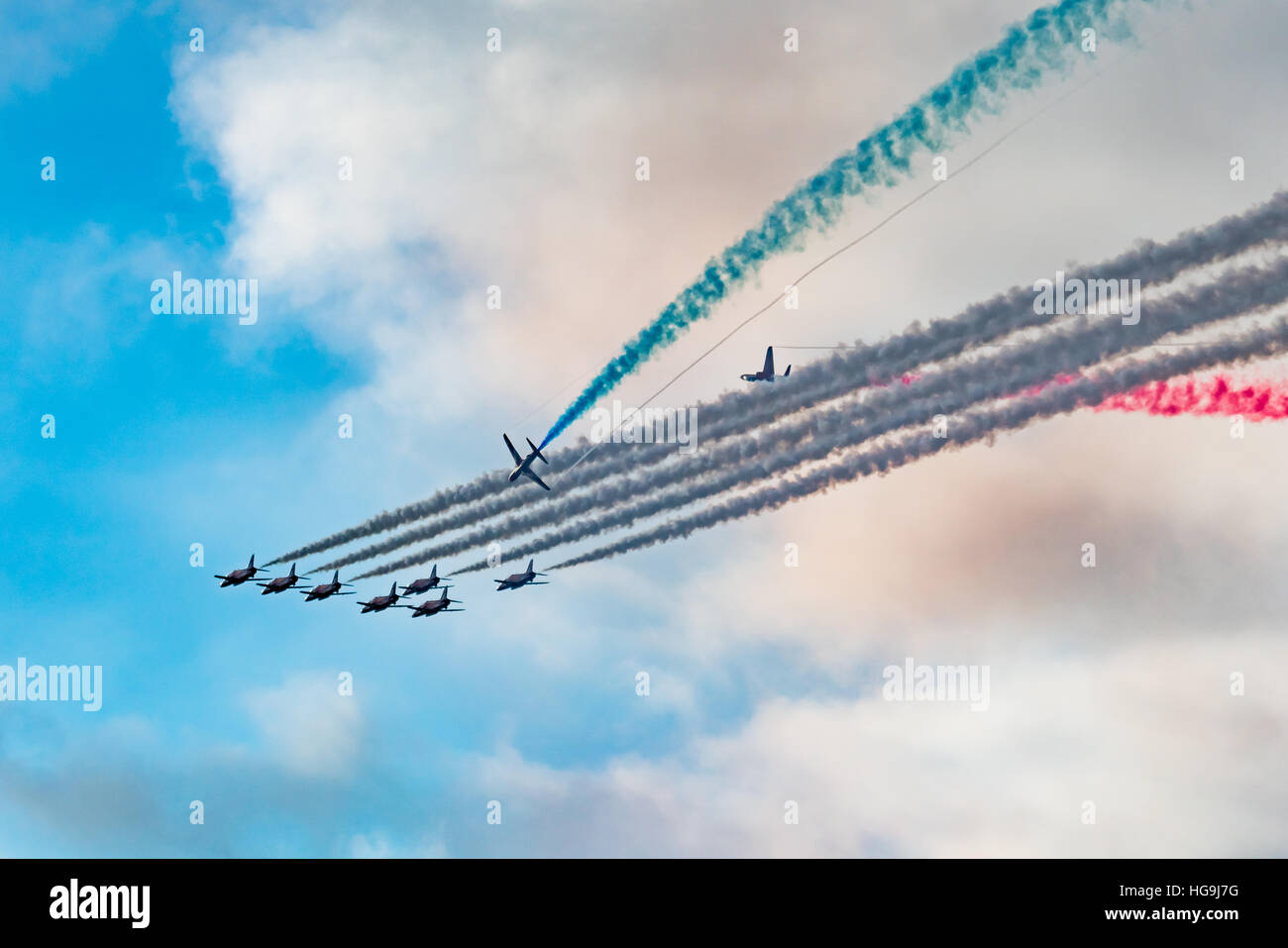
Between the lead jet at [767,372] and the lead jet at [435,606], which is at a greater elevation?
the lead jet at [767,372]

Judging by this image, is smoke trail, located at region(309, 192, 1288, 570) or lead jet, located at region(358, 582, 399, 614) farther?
lead jet, located at region(358, 582, 399, 614)

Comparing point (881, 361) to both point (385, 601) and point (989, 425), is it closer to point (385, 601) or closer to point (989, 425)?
point (989, 425)

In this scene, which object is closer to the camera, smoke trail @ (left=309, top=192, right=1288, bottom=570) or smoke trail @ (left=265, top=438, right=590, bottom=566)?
smoke trail @ (left=309, top=192, right=1288, bottom=570)

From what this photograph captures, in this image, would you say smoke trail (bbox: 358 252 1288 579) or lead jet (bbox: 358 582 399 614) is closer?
smoke trail (bbox: 358 252 1288 579)

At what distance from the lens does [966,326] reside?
4412 cm

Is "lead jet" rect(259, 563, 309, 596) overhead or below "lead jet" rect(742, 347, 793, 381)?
below

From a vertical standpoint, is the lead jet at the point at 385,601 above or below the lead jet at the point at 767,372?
below

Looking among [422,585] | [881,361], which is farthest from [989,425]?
[422,585]

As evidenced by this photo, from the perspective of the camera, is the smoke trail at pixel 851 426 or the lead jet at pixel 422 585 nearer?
the smoke trail at pixel 851 426

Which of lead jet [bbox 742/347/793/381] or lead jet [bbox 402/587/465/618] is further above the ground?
lead jet [bbox 742/347/793/381]

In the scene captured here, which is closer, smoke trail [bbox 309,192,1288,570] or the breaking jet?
smoke trail [bbox 309,192,1288,570]

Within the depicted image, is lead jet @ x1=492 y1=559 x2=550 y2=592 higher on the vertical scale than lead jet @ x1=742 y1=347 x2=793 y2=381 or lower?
lower

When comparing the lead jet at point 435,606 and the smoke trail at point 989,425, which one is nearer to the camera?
the smoke trail at point 989,425

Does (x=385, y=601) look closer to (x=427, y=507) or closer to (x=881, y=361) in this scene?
(x=427, y=507)
